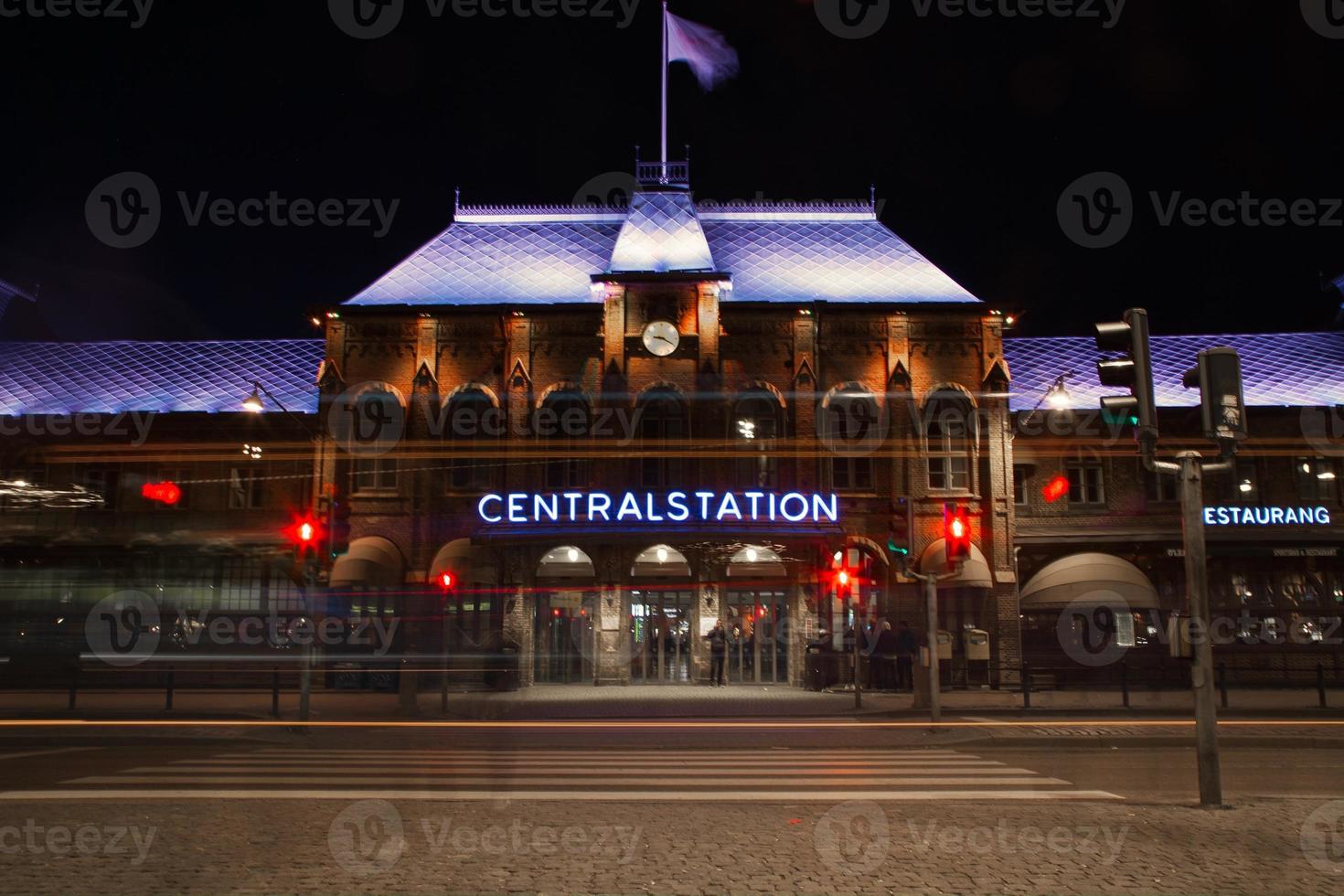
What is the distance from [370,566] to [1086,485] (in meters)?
21.3

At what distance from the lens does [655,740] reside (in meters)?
18.0

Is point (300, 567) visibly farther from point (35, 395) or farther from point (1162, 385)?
point (1162, 385)

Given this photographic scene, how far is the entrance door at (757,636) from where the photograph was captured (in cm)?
3238

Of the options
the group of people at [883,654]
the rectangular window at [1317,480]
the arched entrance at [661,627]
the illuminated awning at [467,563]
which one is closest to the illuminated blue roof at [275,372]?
the rectangular window at [1317,480]

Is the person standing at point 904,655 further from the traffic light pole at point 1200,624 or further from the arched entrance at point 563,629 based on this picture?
the traffic light pole at point 1200,624

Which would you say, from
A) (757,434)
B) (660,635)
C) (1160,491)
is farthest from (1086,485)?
(660,635)

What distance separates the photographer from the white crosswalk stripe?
12.1 meters

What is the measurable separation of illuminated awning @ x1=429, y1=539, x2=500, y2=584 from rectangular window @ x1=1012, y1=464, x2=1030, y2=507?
15.7 meters

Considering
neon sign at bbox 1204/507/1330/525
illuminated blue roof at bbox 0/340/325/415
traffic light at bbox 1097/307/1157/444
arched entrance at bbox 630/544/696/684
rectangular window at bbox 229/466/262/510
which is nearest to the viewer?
traffic light at bbox 1097/307/1157/444

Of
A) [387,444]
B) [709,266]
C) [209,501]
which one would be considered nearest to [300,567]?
[387,444]

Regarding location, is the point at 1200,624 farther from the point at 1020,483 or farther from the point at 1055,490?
the point at 1020,483

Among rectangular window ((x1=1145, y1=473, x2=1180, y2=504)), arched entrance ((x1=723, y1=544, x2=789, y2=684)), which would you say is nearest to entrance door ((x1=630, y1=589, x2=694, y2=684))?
arched entrance ((x1=723, y1=544, x2=789, y2=684))

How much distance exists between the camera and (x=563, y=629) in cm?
3259

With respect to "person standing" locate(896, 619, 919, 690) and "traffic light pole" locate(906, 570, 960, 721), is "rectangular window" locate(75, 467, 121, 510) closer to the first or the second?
"person standing" locate(896, 619, 919, 690)
